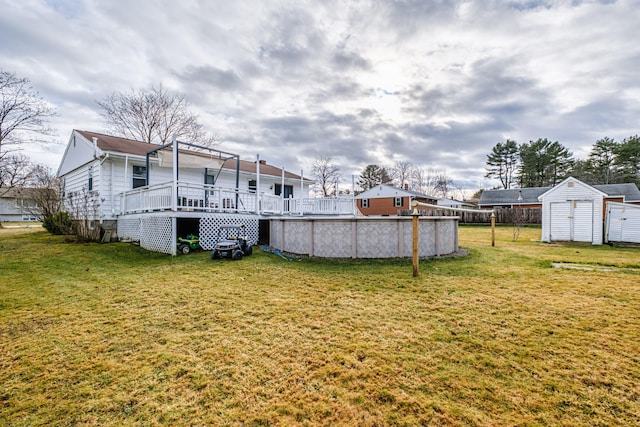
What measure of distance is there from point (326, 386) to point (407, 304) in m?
2.32

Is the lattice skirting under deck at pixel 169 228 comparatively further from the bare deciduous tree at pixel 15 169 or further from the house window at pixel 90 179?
the bare deciduous tree at pixel 15 169

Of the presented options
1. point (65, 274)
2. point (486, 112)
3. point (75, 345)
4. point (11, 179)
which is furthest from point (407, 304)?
point (11, 179)

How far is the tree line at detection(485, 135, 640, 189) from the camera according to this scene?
3409 centimetres

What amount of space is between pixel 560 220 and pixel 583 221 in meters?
0.77

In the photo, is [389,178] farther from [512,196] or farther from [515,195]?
[515,195]

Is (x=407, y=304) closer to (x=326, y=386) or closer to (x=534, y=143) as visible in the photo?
(x=326, y=386)

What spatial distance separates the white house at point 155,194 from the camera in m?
8.84

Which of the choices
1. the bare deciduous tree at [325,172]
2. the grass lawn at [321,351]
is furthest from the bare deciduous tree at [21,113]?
the bare deciduous tree at [325,172]

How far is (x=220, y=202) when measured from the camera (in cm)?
929

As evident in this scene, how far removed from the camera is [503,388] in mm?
2232

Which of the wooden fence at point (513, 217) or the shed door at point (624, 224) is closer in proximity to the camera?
the shed door at point (624, 224)

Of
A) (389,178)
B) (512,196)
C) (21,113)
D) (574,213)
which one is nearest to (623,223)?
(574,213)

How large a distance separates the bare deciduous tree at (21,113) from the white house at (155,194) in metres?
2.96

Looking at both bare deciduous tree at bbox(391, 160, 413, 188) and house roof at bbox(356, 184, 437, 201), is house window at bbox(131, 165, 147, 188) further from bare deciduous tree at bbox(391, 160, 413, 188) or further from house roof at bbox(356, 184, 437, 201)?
bare deciduous tree at bbox(391, 160, 413, 188)
